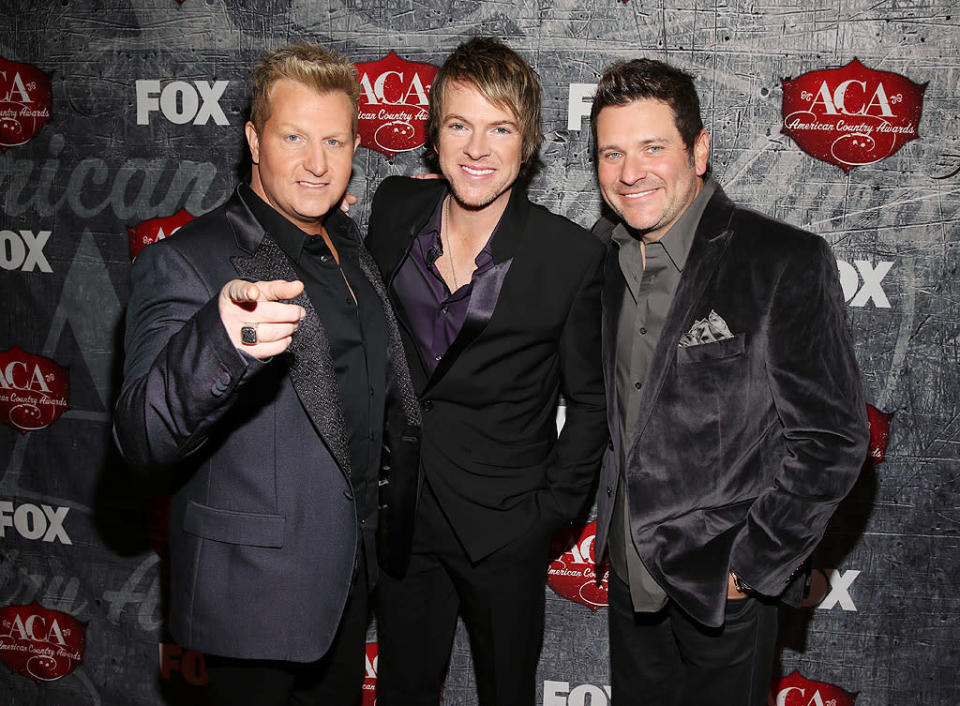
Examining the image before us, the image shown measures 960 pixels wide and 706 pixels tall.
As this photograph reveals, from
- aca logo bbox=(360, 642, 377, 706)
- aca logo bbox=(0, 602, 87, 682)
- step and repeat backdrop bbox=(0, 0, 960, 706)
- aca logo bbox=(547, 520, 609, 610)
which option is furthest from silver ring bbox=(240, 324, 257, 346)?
aca logo bbox=(0, 602, 87, 682)

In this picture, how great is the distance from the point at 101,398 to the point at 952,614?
298cm

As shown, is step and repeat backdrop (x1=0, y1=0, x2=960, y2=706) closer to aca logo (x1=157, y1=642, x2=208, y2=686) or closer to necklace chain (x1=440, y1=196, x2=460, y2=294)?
aca logo (x1=157, y1=642, x2=208, y2=686)

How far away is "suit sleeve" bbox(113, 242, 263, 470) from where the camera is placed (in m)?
1.20

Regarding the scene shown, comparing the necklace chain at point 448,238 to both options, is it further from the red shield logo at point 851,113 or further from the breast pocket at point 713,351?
the red shield logo at point 851,113

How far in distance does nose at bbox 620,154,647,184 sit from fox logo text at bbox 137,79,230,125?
4.52 ft

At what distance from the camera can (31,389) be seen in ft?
8.86

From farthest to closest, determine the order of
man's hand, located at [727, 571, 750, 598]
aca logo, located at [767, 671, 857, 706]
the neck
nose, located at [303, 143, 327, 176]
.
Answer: aca logo, located at [767, 671, 857, 706], the neck, man's hand, located at [727, 571, 750, 598], nose, located at [303, 143, 327, 176]

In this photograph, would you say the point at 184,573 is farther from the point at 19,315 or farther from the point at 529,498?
the point at 19,315

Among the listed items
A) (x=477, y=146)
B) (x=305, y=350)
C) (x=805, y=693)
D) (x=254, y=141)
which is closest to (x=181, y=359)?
(x=305, y=350)

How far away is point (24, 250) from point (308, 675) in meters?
1.76

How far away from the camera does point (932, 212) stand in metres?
2.33

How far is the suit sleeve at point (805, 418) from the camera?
1628 mm

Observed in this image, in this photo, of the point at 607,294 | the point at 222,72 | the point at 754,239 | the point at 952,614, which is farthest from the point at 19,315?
the point at 952,614

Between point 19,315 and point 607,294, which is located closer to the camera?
point 607,294
